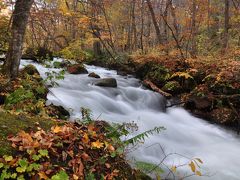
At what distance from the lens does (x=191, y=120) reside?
1027cm

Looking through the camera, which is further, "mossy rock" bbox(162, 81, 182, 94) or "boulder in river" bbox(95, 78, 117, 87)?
"boulder in river" bbox(95, 78, 117, 87)

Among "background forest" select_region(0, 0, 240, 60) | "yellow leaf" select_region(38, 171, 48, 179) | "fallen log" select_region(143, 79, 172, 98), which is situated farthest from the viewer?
"background forest" select_region(0, 0, 240, 60)

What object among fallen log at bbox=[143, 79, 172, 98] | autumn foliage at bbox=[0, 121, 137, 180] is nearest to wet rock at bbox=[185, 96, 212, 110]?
fallen log at bbox=[143, 79, 172, 98]

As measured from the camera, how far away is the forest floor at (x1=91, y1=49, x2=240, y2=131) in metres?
9.80

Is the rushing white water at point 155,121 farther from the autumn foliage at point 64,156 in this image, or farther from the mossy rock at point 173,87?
the autumn foliage at point 64,156

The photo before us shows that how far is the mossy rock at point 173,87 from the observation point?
39.8 ft

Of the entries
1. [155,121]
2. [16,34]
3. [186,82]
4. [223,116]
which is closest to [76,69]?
[186,82]

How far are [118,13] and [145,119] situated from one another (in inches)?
772

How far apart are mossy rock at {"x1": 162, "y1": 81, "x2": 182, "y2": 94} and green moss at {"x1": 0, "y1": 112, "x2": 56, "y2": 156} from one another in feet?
27.8

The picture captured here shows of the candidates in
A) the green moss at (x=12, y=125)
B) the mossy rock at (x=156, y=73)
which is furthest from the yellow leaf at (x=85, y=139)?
the mossy rock at (x=156, y=73)

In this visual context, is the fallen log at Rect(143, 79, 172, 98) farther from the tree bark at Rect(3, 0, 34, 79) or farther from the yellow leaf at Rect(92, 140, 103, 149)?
the yellow leaf at Rect(92, 140, 103, 149)

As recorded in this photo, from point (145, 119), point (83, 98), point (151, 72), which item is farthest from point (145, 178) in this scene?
point (151, 72)

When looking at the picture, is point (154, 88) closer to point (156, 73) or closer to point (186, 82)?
point (156, 73)

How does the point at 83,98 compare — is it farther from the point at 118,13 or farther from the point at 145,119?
the point at 118,13
